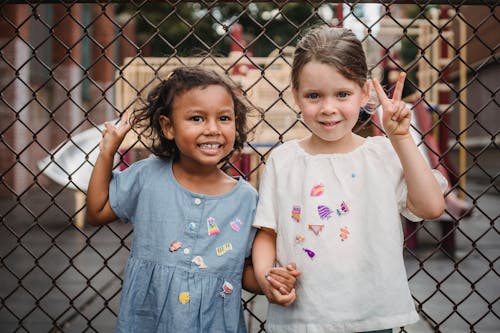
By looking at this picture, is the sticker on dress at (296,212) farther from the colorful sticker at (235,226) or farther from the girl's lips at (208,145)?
the girl's lips at (208,145)

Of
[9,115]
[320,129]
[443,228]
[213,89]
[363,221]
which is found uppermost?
[213,89]

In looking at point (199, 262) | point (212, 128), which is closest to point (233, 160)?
point (212, 128)

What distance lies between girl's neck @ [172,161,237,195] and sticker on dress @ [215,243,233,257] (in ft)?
0.64

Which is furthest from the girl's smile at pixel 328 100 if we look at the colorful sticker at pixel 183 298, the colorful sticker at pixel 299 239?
the colorful sticker at pixel 183 298

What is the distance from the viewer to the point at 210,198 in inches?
75.5

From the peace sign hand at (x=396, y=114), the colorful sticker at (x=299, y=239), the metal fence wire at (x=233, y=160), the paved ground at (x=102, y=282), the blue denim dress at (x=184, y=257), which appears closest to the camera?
the peace sign hand at (x=396, y=114)

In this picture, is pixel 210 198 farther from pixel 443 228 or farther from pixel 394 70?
pixel 394 70

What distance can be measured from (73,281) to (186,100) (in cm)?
286

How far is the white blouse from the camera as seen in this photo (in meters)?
1.67

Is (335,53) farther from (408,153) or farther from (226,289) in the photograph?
(226,289)

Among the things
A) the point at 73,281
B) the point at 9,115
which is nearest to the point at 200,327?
the point at 73,281

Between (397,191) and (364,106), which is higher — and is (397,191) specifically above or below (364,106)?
below

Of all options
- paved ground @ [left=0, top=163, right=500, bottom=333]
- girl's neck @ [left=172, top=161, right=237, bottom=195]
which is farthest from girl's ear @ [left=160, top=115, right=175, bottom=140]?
paved ground @ [left=0, top=163, right=500, bottom=333]

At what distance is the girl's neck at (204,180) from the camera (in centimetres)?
196
